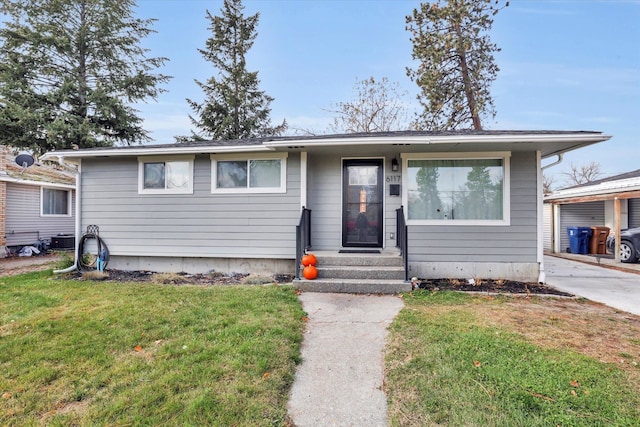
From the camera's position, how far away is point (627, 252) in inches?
335

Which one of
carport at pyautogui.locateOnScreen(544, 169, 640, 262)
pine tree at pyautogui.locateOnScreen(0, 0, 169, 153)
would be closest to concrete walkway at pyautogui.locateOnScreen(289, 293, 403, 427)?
carport at pyautogui.locateOnScreen(544, 169, 640, 262)

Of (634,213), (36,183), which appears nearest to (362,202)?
(634,213)

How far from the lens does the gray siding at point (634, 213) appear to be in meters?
10.3

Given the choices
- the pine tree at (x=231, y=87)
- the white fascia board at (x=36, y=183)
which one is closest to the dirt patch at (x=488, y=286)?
the white fascia board at (x=36, y=183)

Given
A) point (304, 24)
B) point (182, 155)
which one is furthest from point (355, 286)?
point (304, 24)

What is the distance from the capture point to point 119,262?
6.93m

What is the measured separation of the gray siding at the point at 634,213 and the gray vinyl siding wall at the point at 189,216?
38.8 feet

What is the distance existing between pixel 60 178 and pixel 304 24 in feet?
39.7

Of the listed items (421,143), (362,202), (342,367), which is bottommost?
(342,367)

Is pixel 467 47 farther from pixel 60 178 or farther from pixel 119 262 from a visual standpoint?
pixel 60 178

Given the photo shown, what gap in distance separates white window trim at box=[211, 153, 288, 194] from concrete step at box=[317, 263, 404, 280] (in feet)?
6.23

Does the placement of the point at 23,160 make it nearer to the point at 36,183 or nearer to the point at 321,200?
the point at 36,183

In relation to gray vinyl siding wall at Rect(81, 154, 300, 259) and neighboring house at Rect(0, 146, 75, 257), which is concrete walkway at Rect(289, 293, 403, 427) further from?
neighboring house at Rect(0, 146, 75, 257)

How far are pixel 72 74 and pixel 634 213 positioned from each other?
74.3 ft
